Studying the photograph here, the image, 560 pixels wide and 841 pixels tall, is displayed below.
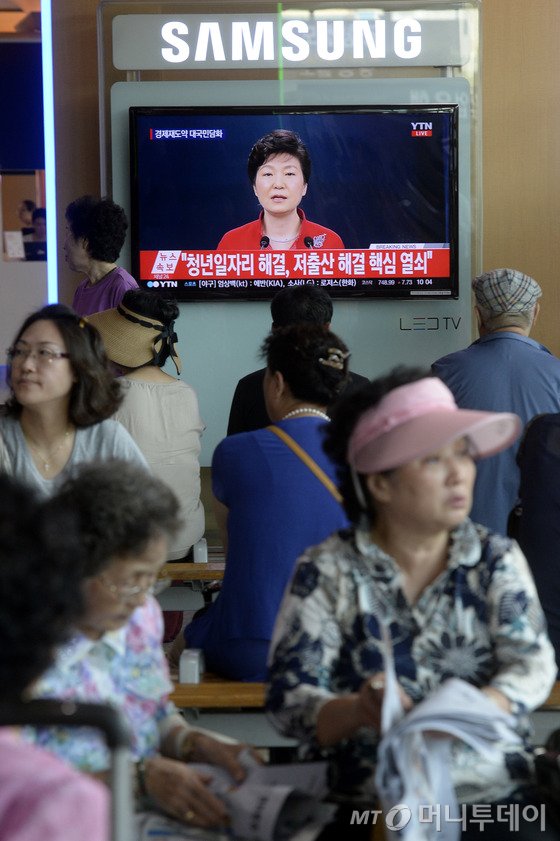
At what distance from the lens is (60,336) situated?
3.29m

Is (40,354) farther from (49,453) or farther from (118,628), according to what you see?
(118,628)

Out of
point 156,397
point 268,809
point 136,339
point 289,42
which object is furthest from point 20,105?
point 268,809

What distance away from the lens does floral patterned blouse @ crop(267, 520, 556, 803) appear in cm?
186

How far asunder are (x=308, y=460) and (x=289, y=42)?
416 centimetres

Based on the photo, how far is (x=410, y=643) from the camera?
6.25ft

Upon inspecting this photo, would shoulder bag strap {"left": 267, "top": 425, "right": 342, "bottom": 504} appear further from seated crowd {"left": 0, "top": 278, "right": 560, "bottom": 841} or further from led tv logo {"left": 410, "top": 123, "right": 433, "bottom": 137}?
led tv logo {"left": 410, "top": 123, "right": 433, "bottom": 137}

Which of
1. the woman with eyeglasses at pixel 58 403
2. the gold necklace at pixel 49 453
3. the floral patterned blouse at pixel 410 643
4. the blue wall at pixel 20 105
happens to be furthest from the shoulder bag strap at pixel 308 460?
the blue wall at pixel 20 105

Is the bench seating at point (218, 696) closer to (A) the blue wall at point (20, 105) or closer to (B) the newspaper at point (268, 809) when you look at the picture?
(B) the newspaper at point (268, 809)

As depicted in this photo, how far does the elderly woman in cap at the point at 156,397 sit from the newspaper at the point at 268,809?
2424 mm

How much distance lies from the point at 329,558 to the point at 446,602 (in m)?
0.20

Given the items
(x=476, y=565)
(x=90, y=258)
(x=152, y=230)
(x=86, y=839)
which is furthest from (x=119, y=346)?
(x=86, y=839)

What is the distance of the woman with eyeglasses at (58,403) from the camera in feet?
10.5

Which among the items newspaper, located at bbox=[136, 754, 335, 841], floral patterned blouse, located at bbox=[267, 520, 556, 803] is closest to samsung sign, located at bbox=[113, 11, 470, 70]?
floral patterned blouse, located at bbox=[267, 520, 556, 803]

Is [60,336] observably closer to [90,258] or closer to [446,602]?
[446,602]
